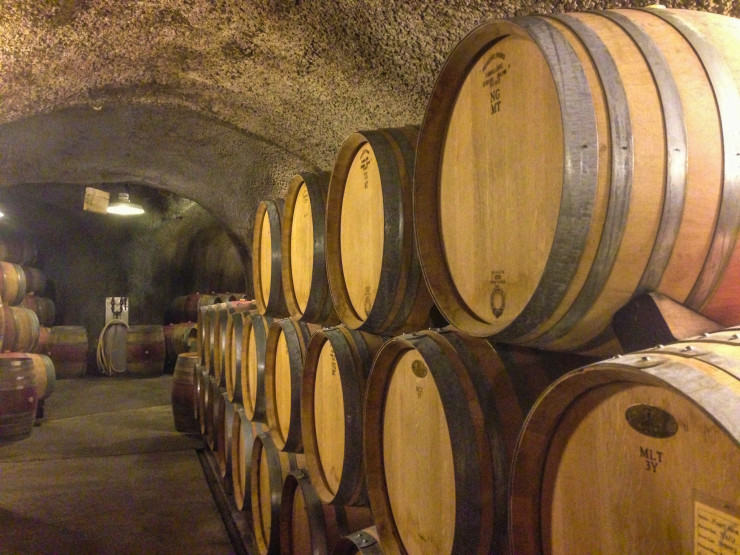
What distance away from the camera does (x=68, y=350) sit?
10500mm

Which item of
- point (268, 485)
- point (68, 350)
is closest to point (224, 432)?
point (268, 485)

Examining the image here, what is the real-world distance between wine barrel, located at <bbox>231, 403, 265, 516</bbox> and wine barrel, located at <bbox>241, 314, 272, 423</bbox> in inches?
6.6

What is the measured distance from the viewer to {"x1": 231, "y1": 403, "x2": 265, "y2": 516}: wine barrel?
347cm

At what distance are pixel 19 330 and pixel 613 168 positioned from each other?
8337 millimetres

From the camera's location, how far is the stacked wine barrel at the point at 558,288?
30.8 inches

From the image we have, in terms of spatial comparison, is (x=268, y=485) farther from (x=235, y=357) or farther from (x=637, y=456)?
(x=637, y=456)

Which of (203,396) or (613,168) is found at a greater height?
(613,168)

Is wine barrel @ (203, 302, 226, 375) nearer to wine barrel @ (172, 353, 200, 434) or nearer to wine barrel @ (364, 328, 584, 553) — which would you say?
wine barrel @ (172, 353, 200, 434)

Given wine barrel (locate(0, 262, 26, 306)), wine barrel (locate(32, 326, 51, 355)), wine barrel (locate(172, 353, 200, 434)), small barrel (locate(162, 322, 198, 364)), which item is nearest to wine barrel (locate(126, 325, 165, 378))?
small barrel (locate(162, 322, 198, 364))

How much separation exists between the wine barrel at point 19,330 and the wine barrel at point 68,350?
2.88 metres

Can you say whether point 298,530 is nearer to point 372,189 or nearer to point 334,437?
point 334,437

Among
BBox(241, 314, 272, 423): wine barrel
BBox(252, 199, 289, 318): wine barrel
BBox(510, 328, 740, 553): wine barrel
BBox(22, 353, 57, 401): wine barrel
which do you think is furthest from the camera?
BBox(22, 353, 57, 401): wine barrel

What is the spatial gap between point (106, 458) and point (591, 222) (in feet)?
19.3

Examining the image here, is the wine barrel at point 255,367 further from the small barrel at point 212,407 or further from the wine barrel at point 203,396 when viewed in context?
the wine barrel at point 203,396
